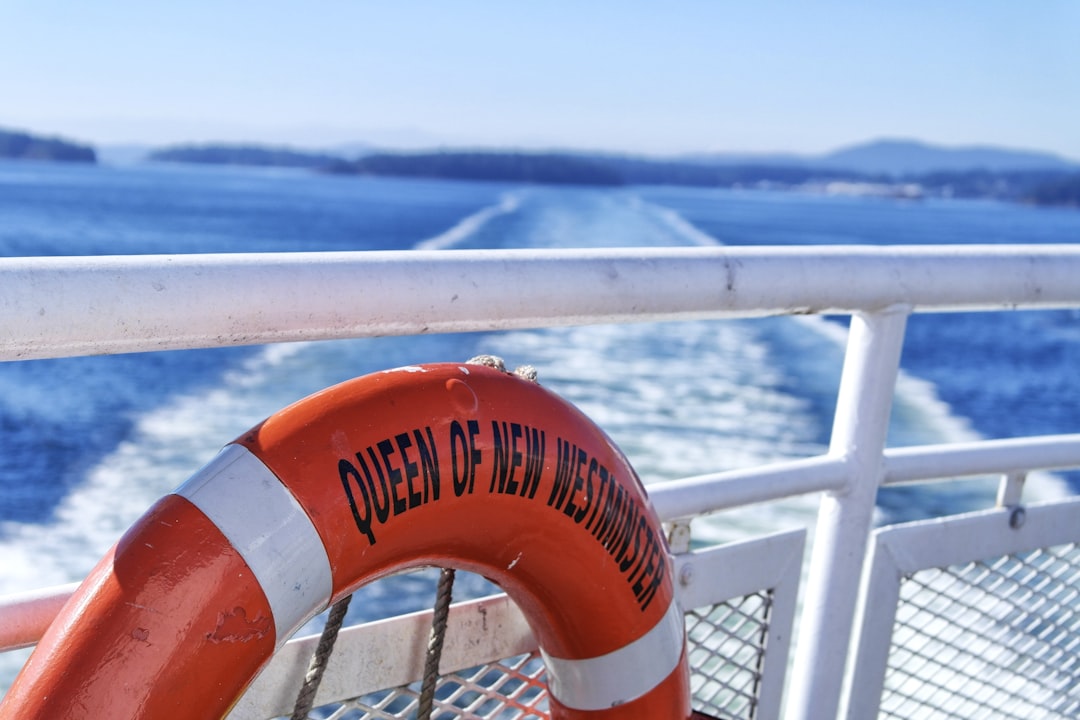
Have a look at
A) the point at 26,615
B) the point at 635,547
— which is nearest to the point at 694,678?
the point at 635,547

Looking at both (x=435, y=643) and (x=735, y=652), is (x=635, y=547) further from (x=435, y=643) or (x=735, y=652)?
(x=735, y=652)

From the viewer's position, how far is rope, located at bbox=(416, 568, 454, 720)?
91 cm

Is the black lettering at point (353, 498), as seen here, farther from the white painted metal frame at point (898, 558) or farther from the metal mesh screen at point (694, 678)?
the white painted metal frame at point (898, 558)

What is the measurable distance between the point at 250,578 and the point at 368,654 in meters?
0.26

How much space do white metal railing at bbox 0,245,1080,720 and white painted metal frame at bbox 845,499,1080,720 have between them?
0.03 meters

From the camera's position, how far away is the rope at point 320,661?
852 mm

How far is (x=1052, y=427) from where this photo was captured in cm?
1286

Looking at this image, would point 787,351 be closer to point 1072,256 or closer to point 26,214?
point 1072,256

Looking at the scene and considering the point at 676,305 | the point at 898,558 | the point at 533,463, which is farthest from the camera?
the point at 898,558

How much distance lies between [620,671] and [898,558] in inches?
19.7

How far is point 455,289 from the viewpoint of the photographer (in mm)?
873

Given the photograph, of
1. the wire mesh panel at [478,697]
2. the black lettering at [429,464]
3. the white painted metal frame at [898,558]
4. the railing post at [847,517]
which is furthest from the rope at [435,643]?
the white painted metal frame at [898,558]

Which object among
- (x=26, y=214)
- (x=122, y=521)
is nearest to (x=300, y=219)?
(x=26, y=214)

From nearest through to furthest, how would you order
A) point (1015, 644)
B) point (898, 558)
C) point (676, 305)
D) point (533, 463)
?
point (533, 463), point (676, 305), point (898, 558), point (1015, 644)
